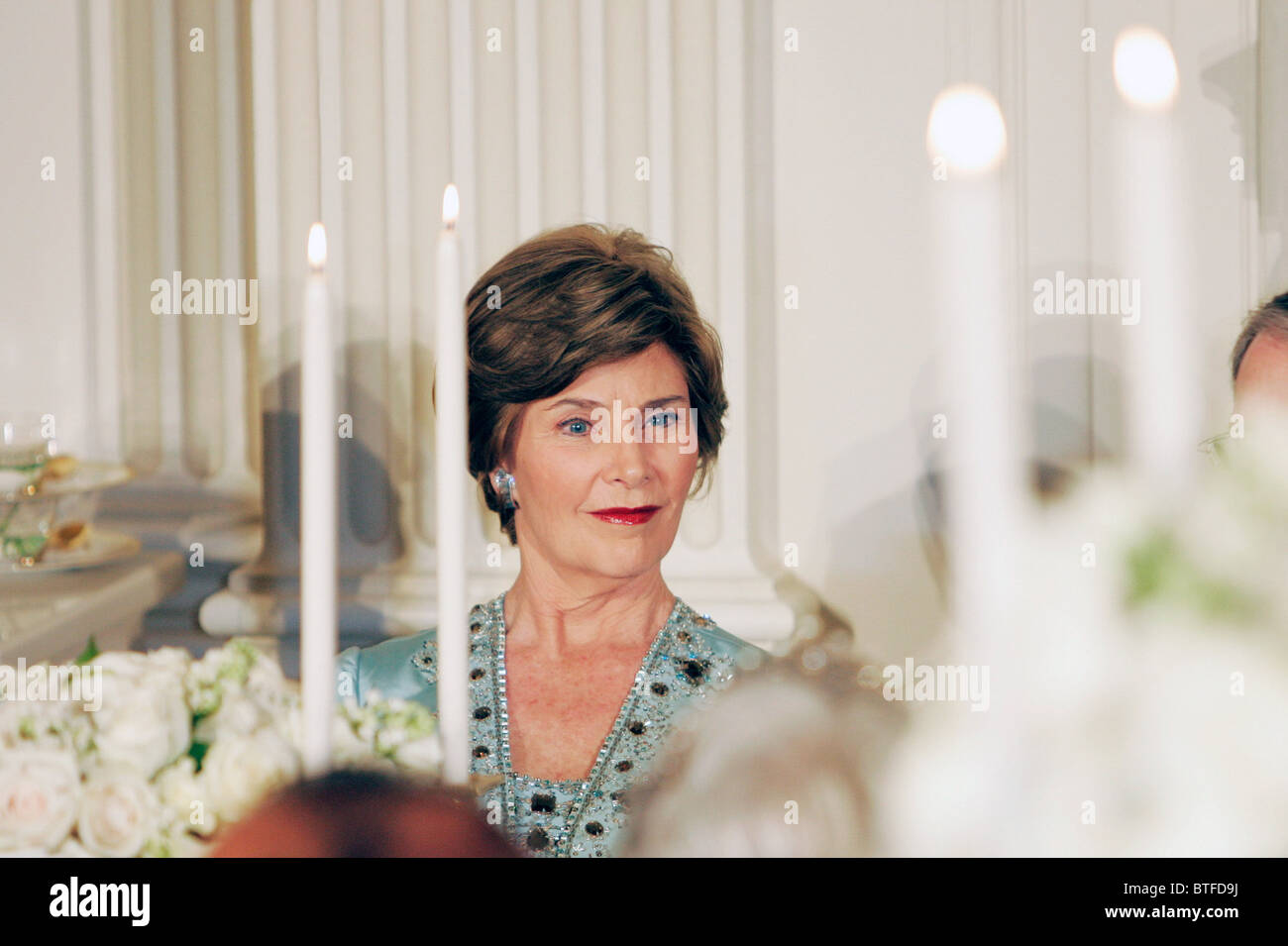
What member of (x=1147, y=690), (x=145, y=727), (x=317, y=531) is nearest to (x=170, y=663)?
(x=145, y=727)

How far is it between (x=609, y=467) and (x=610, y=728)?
6.7 inches

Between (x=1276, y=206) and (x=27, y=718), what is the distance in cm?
85

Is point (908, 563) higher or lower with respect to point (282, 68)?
lower

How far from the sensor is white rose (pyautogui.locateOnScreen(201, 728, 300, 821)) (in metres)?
0.56

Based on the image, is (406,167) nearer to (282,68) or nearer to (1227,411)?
(282,68)

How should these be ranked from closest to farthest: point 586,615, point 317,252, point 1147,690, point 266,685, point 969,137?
point 969,137
point 1147,690
point 317,252
point 266,685
point 586,615

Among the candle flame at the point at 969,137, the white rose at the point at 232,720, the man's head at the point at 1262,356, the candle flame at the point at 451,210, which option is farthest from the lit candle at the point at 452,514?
the man's head at the point at 1262,356

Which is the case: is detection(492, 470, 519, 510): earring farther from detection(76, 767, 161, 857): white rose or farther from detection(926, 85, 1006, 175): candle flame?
detection(926, 85, 1006, 175): candle flame

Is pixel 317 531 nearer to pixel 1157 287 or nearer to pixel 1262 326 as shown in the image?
pixel 1157 287

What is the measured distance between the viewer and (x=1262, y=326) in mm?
742

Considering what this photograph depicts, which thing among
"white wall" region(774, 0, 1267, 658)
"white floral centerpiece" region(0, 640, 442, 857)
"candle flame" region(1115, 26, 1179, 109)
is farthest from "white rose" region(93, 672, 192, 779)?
"candle flame" region(1115, 26, 1179, 109)

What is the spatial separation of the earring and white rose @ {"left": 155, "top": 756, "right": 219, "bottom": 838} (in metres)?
0.26

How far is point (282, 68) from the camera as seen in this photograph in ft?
2.52
